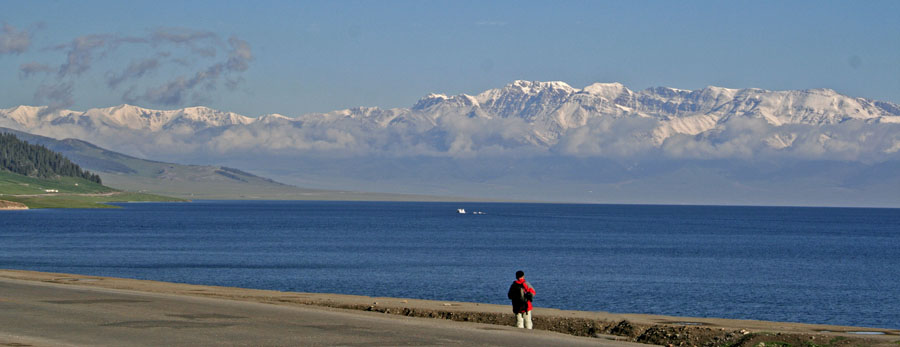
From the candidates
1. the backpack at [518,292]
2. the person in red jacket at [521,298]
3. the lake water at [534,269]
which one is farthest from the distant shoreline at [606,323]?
the lake water at [534,269]

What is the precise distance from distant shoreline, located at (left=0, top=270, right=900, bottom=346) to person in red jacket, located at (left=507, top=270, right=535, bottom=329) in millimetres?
3111

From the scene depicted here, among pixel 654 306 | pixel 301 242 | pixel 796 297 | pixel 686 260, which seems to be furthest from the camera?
pixel 301 242

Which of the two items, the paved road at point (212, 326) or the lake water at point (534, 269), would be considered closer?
the paved road at point (212, 326)

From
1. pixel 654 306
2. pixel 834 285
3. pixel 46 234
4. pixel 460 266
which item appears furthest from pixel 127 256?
pixel 834 285

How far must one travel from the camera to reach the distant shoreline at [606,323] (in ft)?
133

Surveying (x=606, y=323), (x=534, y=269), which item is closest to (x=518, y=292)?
(x=606, y=323)

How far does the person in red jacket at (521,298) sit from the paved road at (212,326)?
2.35ft

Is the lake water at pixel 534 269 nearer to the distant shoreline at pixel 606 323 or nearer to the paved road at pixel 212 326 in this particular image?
the distant shoreline at pixel 606 323

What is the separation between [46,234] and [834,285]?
402 ft

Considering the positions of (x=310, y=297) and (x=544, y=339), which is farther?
(x=310, y=297)

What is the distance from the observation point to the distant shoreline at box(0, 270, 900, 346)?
4053 centimetres

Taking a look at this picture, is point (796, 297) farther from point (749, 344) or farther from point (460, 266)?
point (749, 344)

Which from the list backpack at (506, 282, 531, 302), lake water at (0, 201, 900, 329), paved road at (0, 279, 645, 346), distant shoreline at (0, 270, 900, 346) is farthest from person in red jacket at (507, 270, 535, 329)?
lake water at (0, 201, 900, 329)

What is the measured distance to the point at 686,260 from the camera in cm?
12525
